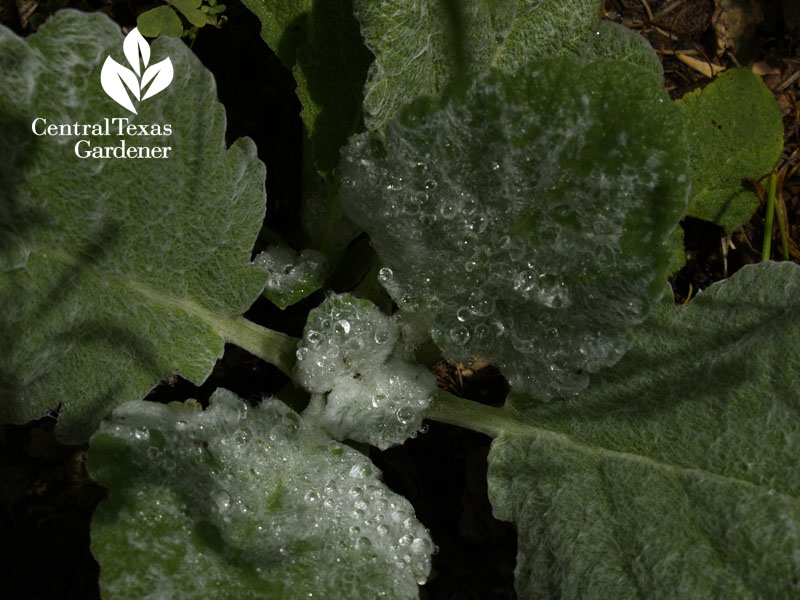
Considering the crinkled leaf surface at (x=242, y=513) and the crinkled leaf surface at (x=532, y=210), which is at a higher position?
the crinkled leaf surface at (x=532, y=210)

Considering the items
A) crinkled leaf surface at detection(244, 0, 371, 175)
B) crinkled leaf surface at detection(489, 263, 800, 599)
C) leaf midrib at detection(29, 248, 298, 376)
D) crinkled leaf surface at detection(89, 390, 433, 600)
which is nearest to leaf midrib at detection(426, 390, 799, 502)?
crinkled leaf surface at detection(489, 263, 800, 599)

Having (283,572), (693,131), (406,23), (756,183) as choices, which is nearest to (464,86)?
(406,23)

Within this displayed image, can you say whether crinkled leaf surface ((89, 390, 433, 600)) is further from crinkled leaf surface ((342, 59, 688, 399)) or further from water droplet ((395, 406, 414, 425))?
crinkled leaf surface ((342, 59, 688, 399))

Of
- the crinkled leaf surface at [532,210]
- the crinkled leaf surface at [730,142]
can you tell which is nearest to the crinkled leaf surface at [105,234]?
the crinkled leaf surface at [532,210]

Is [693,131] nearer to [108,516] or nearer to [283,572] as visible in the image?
[283,572]

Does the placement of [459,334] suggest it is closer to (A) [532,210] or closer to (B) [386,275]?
(B) [386,275]

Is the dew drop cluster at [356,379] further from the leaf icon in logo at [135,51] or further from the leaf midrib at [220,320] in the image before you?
the leaf icon in logo at [135,51]
